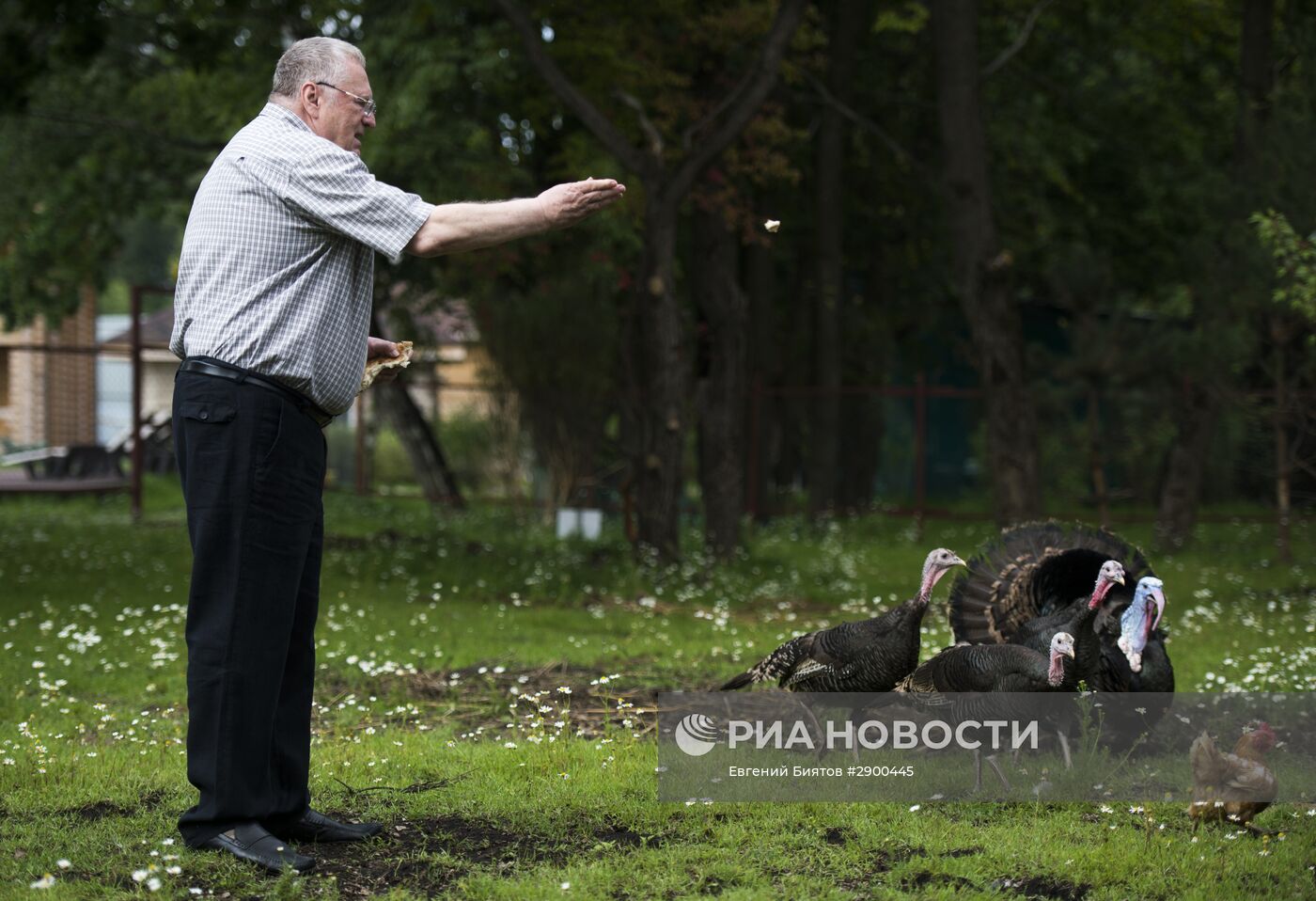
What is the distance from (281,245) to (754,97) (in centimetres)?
944

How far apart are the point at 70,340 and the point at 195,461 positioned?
30.6 metres

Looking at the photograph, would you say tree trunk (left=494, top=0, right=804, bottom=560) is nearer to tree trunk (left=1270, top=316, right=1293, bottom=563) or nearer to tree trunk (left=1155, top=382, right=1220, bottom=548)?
tree trunk (left=1270, top=316, right=1293, bottom=563)

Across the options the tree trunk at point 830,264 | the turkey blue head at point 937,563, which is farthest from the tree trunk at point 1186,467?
the turkey blue head at point 937,563

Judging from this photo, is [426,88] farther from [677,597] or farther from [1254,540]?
[1254,540]

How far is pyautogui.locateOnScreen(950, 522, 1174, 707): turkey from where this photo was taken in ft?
20.8

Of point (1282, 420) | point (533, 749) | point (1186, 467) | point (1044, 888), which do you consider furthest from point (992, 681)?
point (1186, 467)

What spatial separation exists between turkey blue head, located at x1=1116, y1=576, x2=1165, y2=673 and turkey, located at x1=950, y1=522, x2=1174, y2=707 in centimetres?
14

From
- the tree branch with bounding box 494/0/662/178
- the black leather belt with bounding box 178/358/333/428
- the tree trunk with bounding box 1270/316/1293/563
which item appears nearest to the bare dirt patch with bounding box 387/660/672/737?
the black leather belt with bounding box 178/358/333/428

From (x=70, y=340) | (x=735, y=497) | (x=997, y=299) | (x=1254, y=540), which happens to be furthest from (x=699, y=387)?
(x=70, y=340)

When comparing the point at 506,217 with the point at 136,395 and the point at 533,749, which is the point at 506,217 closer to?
the point at 533,749

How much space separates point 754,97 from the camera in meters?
13.0

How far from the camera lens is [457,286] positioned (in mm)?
18781

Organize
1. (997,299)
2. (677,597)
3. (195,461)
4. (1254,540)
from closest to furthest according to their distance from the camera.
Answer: (195,461)
(677,597)
(997,299)
(1254,540)

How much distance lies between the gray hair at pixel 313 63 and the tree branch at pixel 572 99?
8.71 meters
